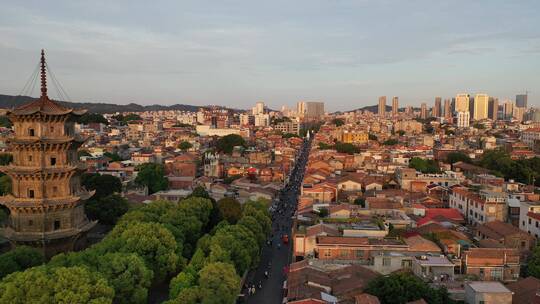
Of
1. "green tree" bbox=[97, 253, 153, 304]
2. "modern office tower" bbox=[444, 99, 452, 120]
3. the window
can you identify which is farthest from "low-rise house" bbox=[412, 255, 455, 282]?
"modern office tower" bbox=[444, 99, 452, 120]

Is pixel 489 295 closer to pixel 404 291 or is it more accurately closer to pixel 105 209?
pixel 404 291

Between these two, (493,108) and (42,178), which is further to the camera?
(493,108)

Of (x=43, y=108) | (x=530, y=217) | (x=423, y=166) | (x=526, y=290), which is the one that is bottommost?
(x=526, y=290)

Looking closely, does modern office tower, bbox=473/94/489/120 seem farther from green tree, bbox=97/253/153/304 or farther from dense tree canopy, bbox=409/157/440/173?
green tree, bbox=97/253/153/304

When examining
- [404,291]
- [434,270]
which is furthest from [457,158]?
[404,291]

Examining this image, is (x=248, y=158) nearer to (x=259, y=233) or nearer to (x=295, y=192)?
(x=295, y=192)

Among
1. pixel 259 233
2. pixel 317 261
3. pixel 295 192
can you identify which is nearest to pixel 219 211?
pixel 259 233

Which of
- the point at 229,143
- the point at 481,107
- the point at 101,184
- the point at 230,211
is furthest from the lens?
the point at 481,107
